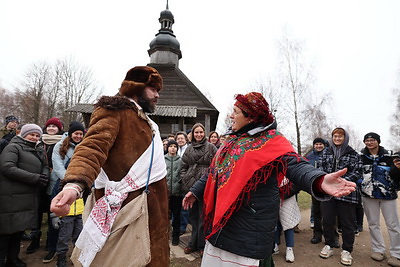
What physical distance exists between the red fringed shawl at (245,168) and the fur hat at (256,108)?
153mm

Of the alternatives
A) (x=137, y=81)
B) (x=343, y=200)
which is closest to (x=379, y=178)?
(x=343, y=200)

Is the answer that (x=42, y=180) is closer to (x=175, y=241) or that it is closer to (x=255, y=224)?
(x=175, y=241)

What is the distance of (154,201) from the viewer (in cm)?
161

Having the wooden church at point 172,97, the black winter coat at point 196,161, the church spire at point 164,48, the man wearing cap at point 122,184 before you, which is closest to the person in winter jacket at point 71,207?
the black winter coat at point 196,161

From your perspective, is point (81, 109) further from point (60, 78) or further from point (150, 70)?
point (60, 78)

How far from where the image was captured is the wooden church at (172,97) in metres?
13.5

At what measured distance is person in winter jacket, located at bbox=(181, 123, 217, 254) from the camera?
12.6 ft

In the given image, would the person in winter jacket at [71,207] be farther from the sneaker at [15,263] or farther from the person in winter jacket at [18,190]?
the sneaker at [15,263]

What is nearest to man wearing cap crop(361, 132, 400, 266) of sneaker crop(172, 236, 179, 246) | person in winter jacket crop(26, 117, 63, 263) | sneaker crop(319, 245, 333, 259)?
sneaker crop(319, 245, 333, 259)

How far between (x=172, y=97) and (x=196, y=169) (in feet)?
44.6

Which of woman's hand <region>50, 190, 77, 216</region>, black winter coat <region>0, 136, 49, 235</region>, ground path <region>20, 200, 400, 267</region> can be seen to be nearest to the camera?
woman's hand <region>50, 190, 77, 216</region>

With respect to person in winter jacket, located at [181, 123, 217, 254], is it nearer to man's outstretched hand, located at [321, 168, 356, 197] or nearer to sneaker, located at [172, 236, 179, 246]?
sneaker, located at [172, 236, 179, 246]

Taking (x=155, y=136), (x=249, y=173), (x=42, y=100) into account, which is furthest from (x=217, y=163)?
(x=42, y=100)

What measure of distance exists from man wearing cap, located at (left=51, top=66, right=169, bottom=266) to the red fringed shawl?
481 mm
